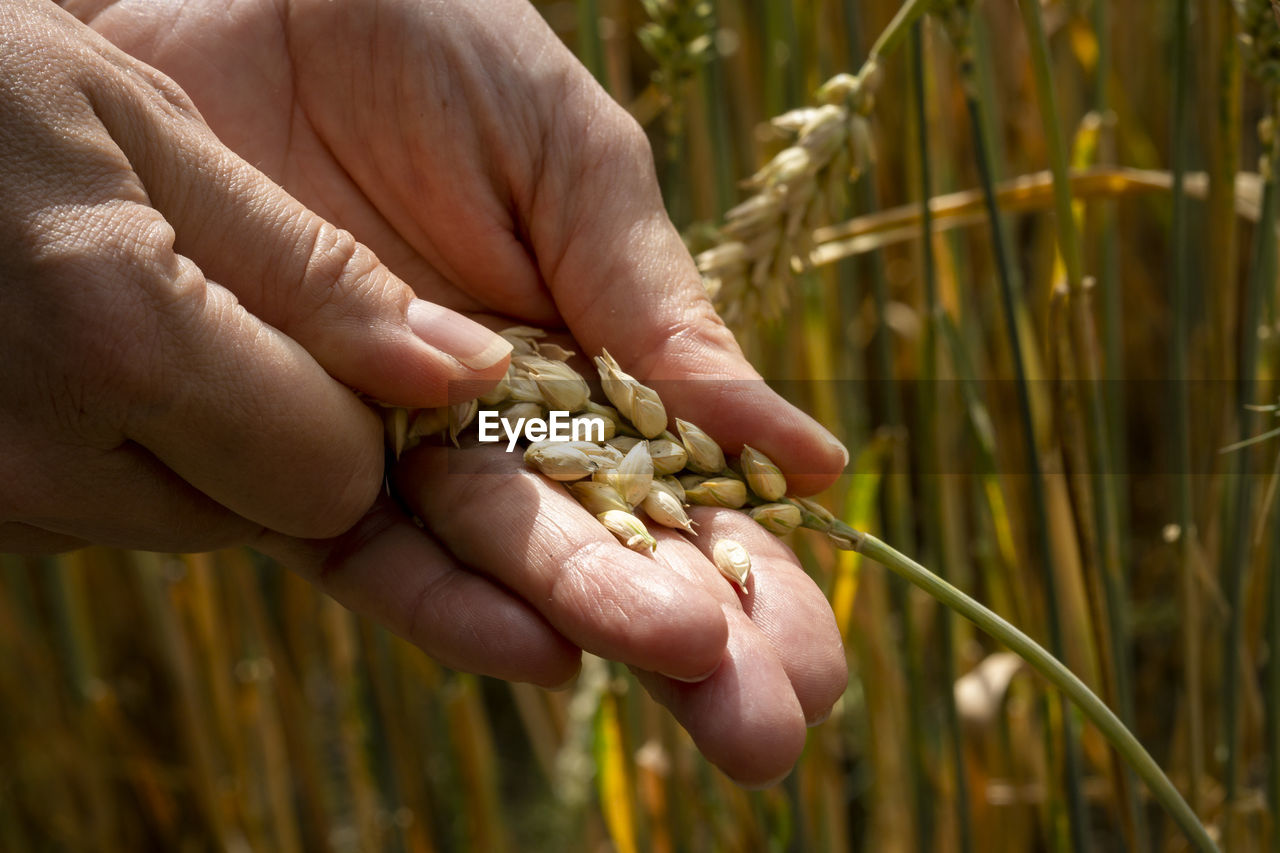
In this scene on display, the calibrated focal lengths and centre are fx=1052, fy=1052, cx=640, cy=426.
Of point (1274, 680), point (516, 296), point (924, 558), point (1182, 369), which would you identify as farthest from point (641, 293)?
point (924, 558)

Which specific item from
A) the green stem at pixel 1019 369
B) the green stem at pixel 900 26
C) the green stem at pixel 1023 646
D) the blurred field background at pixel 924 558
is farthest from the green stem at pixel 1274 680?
the green stem at pixel 900 26

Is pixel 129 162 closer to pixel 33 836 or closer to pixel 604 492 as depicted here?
pixel 604 492

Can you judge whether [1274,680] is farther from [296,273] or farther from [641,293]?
[296,273]

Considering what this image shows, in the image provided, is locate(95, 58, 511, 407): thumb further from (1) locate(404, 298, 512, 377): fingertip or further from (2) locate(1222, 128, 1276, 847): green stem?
(2) locate(1222, 128, 1276, 847): green stem

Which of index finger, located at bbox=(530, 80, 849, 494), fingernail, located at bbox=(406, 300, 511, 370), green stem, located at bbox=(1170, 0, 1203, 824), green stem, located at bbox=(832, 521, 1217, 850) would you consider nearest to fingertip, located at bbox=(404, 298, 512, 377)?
fingernail, located at bbox=(406, 300, 511, 370)

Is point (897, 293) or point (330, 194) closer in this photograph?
point (330, 194)

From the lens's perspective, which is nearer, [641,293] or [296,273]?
[296,273]

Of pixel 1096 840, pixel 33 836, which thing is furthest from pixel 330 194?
pixel 1096 840
